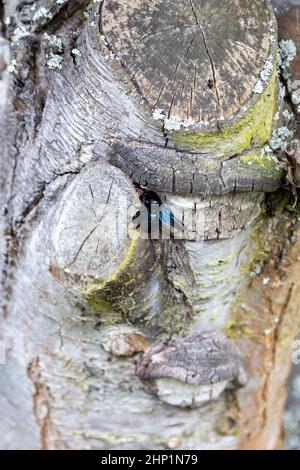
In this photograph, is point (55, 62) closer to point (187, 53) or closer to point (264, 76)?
point (187, 53)

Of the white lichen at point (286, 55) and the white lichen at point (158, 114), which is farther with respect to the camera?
the white lichen at point (286, 55)

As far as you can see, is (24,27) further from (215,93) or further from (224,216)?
(224,216)

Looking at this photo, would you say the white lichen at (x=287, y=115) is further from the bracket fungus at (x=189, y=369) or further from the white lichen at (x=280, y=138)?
the bracket fungus at (x=189, y=369)

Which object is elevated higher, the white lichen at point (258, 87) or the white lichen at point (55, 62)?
the white lichen at point (55, 62)

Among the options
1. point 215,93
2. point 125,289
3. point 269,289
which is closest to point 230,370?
point 269,289

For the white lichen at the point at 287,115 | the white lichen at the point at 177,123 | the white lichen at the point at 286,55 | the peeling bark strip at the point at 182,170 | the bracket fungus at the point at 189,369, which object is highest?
the white lichen at the point at 286,55

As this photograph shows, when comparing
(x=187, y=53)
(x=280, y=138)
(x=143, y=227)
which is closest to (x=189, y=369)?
(x=143, y=227)

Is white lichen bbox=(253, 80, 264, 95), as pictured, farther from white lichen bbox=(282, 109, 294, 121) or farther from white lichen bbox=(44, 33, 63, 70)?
white lichen bbox=(44, 33, 63, 70)

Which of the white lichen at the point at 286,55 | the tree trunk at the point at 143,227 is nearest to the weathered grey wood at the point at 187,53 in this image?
the tree trunk at the point at 143,227
